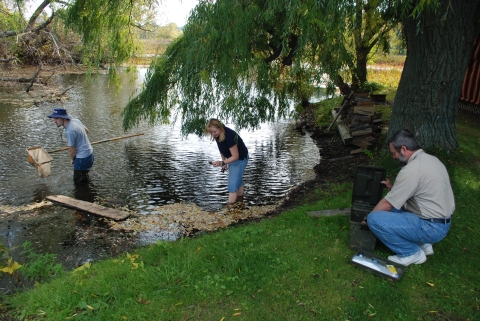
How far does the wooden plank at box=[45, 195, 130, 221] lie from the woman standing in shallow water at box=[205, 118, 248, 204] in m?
1.94

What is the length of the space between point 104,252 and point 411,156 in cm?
443

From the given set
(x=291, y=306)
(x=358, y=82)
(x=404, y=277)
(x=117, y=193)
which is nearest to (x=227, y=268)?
(x=291, y=306)

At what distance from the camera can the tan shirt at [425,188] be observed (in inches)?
152

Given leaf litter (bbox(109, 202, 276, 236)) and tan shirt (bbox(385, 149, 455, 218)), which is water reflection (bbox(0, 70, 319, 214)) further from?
tan shirt (bbox(385, 149, 455, 218))

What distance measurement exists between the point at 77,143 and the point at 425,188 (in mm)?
7087

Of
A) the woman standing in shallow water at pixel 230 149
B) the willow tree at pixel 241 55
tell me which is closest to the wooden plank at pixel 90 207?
the woman standing in shallow water at pixel 230 149

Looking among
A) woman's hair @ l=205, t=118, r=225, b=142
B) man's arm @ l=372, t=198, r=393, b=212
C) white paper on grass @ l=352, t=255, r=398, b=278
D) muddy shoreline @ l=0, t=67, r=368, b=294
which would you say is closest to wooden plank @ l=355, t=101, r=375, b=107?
muddy shoreline @ l=0, t=67, r=368, b=294

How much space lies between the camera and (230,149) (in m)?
6.62

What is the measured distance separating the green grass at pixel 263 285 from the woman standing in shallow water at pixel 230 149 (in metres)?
1.94

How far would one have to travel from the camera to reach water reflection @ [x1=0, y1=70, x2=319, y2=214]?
322 inches

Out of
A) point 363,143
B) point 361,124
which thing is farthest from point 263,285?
point 361,124

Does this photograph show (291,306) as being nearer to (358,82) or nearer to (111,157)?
(111,157)

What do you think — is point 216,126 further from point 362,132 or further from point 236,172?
point 362,132

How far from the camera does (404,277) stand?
399cm
